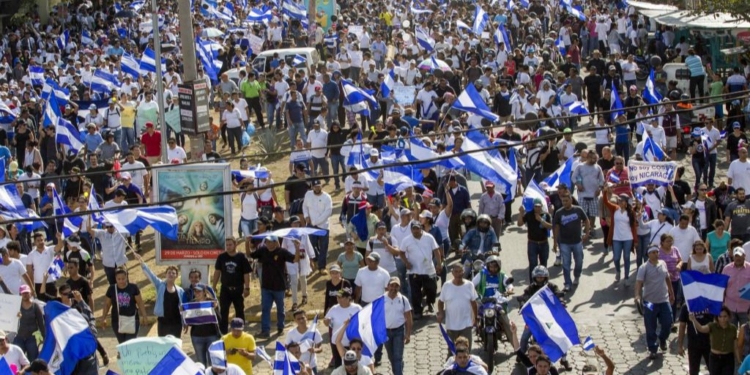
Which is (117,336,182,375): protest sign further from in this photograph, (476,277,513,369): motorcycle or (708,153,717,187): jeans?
(708,153,717,187): jeans

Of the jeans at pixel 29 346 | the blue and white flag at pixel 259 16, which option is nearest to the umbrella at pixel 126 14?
the blue and white flag at pixel 259 16

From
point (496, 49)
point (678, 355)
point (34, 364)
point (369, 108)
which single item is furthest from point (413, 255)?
point (496, 49)

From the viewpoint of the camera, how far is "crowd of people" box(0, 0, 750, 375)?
15.4 m

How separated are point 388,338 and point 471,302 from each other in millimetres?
977

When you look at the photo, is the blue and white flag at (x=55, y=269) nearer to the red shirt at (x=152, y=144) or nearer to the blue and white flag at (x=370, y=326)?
the blue and white flag at (x=370, y=326)

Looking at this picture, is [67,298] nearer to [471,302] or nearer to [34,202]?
[471,302]

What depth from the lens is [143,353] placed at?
526 inches

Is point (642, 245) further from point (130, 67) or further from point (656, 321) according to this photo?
point (130, 67)

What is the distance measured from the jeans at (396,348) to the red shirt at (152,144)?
10549 mm

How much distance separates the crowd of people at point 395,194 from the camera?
1535 centimetres

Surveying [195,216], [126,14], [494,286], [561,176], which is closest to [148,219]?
[195,216]

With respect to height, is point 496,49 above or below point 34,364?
above

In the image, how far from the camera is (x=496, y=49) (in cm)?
3362

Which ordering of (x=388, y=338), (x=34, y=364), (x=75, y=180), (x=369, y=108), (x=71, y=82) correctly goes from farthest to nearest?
(x=71, y=82) → (x=369, y=108) → (x=75, y=180) → (x=388, y=338) → (x=34, y=364)
